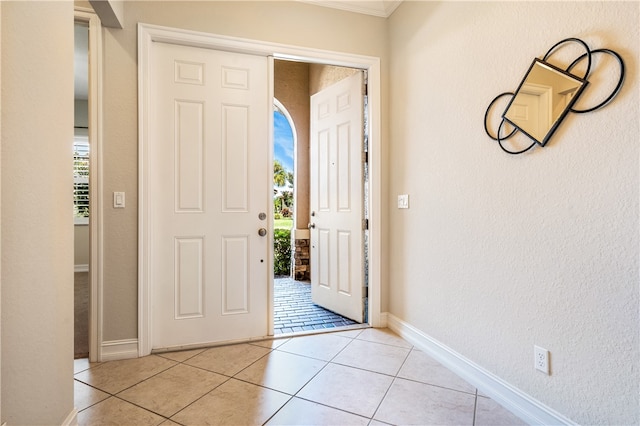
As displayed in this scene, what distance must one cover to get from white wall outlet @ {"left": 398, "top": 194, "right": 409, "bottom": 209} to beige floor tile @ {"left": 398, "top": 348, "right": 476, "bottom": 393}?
111 centimetres

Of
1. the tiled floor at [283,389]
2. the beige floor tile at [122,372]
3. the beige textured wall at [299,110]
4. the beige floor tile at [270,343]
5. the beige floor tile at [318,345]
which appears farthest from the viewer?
the beige textured wall at [299,110]

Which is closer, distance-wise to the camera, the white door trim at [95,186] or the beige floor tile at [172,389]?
the beige floor tile at [172,389]

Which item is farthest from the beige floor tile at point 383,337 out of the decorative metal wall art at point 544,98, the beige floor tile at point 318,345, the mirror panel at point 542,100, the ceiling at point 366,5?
the ceiling at point 366,5

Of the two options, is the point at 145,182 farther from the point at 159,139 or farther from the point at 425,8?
the point at 425,8

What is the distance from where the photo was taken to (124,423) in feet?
5.09

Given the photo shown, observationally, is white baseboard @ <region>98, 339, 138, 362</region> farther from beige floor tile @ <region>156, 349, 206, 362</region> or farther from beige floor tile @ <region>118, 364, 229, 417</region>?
beige floor tile @ <region>118, 364, 229, 417</region>

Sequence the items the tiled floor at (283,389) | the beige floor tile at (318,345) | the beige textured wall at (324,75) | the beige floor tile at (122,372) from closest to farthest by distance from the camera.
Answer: the tiled floor at (283,389) < the beige floor tile at (122,372) < the beige floor tile at (318,345) < the beige textured wall at (324,75)

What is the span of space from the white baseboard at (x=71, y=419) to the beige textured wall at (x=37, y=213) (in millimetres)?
41

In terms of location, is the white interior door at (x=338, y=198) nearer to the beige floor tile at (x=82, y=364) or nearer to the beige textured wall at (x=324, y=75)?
the beige textured wall at (x=324, y=75)

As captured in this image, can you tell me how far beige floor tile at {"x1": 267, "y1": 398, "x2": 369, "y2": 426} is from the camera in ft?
5.11

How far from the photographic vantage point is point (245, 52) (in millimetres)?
2510

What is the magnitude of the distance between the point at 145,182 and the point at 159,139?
34cm

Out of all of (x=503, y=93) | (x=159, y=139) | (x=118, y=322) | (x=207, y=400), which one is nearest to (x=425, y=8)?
(x=503, y=93)

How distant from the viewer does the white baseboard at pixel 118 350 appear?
2.18 m
